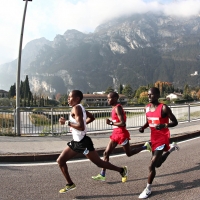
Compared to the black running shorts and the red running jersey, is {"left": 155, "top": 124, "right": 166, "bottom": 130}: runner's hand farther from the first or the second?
the black running shorts

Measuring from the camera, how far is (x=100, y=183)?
4.73 meters

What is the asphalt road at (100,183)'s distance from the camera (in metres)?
4.12

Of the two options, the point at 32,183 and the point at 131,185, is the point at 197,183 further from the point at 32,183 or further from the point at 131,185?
the point at 32,183

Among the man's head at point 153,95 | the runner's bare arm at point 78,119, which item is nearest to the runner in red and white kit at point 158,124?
the man's head at point 153,95

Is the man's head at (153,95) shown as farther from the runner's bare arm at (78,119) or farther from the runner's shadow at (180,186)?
the runner's shadow at (180,186)

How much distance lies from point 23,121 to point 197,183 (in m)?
7.22

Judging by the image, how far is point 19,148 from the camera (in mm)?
7352

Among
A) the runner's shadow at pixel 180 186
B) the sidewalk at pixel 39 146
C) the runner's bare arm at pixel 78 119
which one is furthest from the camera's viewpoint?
the sidewalk at pixel 39 146

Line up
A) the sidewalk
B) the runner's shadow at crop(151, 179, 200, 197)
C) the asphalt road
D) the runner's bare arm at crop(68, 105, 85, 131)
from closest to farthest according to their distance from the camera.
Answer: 1. the runner's bare arm at crop(68, 105, 85, 131)
2. the asphalt road
3. the runner's shadow at crop(151, 179, 200, 197)
4. the sidewalk

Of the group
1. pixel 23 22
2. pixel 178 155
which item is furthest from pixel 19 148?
pixel 23 22

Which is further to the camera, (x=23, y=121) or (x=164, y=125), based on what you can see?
(x=23, y=121)

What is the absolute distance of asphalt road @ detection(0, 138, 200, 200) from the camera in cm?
412

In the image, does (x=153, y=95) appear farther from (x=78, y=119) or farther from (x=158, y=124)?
(x=78, y=119)

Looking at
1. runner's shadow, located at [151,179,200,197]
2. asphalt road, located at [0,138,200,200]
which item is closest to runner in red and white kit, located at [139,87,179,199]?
runner's shadow, located at [151,179,200,197]
